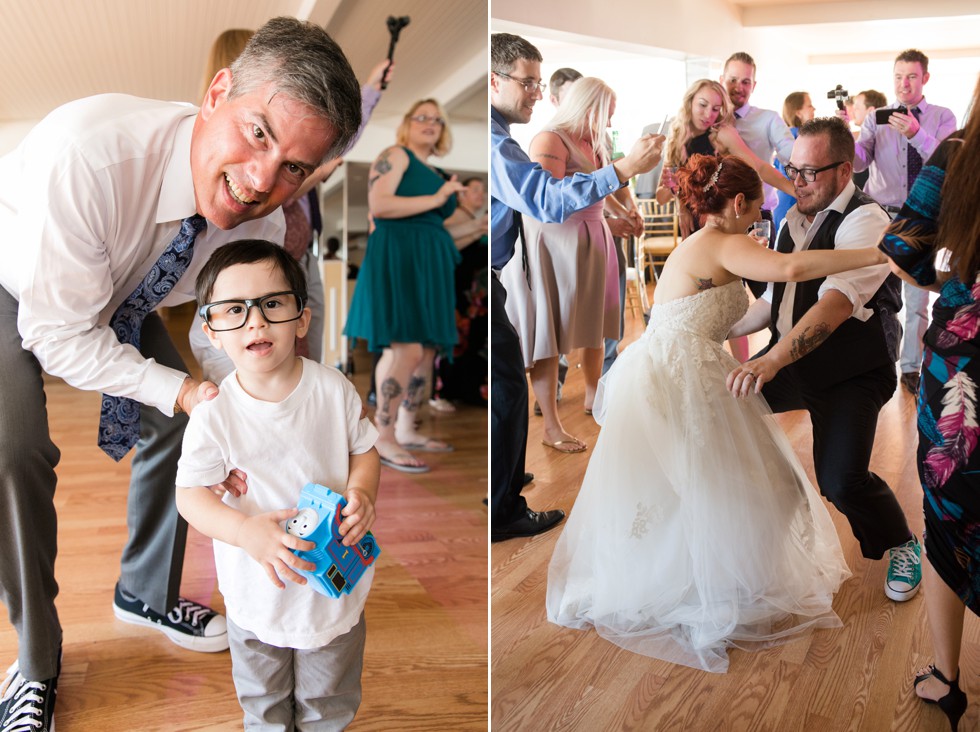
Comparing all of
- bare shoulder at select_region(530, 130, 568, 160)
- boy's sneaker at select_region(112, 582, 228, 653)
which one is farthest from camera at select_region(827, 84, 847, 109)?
boy's sneaker at select_region(112, 582, 228, 653)

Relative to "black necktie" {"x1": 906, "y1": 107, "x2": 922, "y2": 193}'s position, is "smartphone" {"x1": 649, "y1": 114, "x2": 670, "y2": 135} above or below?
above

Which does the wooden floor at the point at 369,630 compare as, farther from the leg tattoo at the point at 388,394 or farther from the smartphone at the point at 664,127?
the smartphone at the point at 664,127

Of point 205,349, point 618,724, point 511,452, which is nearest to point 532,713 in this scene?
point 618,724

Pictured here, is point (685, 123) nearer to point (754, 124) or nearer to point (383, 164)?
point (754, 124)

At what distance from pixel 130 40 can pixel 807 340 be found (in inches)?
53.5

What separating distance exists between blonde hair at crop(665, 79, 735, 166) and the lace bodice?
0.58 ft

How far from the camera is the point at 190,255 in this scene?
1296 mm

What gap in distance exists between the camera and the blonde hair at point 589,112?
3.59 ft

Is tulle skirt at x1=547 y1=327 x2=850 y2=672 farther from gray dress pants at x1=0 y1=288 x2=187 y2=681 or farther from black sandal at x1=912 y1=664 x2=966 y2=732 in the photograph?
gray dress pants at x1=0 y1=288 x2=187 y2=681

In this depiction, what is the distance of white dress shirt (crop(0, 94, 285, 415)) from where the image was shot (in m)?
1.16

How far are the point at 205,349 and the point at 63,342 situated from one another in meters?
0.20

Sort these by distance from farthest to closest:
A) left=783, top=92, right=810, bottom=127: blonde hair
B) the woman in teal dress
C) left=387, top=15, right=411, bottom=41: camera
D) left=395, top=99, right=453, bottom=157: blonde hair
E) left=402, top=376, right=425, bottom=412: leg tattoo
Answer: left=402, top=376, right=425, bottom=412: leg tattoo
the woman in teal dress
left=395, top=99, right=453, bottom=157: blonde hair
left=387, top=15, right=411, bottom=41: camera
left=783, top=92, right=810, bottom=127: blonde hair

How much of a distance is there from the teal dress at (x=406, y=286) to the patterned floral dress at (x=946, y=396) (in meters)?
2.34

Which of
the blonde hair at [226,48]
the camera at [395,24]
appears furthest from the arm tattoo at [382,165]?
the blonde hair at [226,48]
